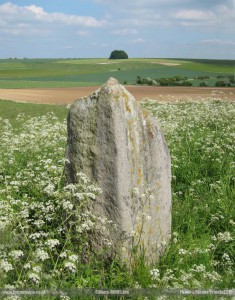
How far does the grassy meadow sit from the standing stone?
0.52 feet

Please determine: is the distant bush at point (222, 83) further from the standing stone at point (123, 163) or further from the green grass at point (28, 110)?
the standing stone at point (123, 163)

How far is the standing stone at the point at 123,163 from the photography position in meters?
5.89

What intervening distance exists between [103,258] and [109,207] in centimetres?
57

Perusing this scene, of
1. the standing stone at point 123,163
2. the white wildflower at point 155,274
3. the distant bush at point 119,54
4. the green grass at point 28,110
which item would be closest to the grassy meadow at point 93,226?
the white wildflower at point 155,274

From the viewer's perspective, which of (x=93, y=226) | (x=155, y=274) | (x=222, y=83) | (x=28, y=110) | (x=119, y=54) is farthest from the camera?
(x=119, y=54)

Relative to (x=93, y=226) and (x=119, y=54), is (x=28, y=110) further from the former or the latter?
(x=119, y=54)

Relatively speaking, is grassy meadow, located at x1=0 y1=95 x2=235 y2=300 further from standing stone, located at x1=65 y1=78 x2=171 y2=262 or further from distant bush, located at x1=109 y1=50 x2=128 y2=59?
distant bush, located at x1=109 y1=50 x2=128 y2=59

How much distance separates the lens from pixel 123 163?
5961 mm

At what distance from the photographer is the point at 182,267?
596 centimetres

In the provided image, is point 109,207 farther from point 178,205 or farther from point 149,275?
point 178,205

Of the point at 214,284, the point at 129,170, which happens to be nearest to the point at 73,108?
the point at 129,170

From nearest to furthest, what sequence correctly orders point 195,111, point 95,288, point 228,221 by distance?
point 95,288 < point 228,221 < point 195,111

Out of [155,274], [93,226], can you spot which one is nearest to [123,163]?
[93,226]

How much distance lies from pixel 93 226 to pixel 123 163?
77 cm
